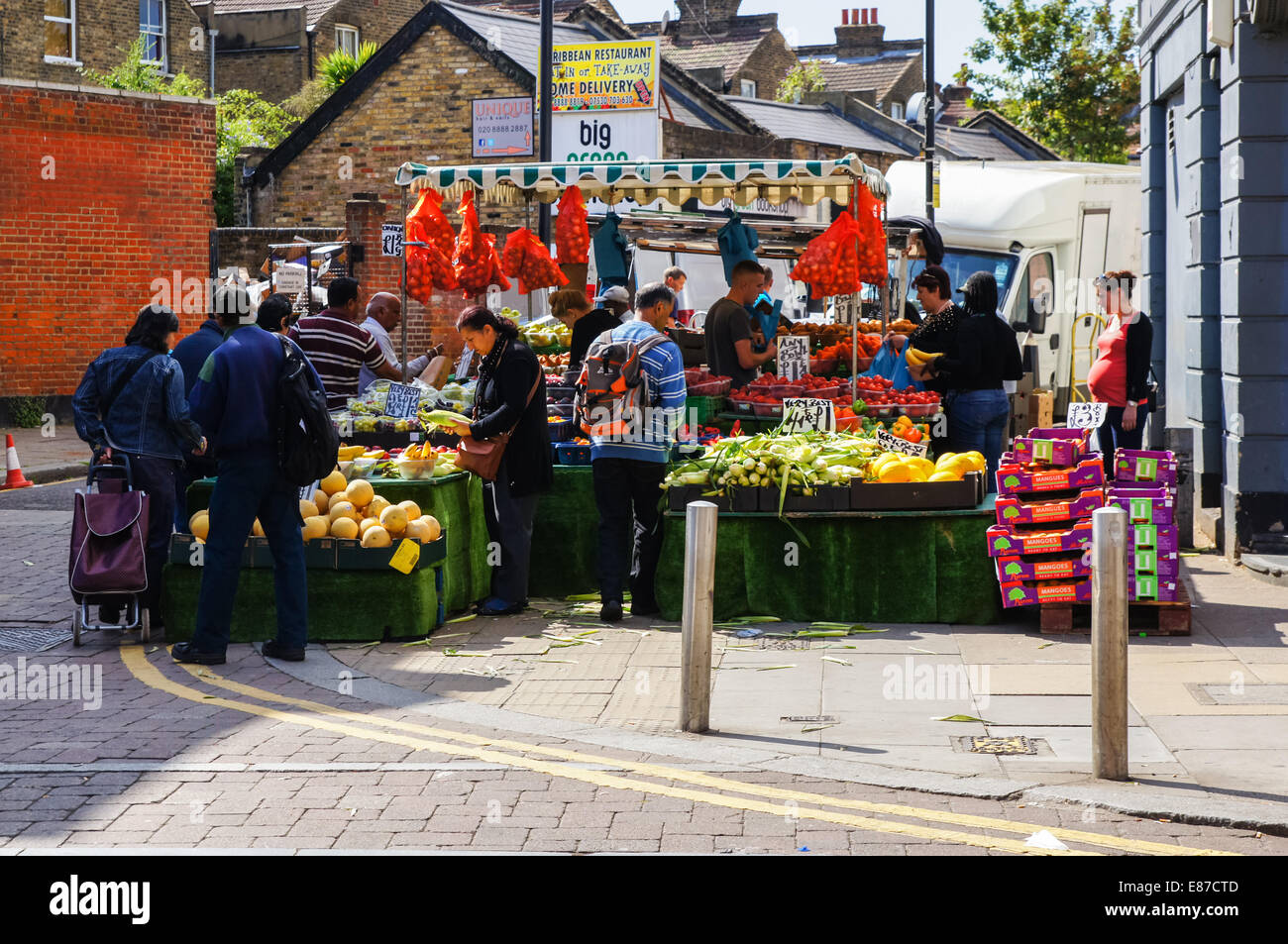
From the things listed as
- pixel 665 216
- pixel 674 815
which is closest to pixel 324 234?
pixel 665 216

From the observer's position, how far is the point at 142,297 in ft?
75.7

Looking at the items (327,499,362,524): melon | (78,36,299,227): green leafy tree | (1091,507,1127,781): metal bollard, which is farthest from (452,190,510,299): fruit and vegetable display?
(78,36,299,227): green leafy tree

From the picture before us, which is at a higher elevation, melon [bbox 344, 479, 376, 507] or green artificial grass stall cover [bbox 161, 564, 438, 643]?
melon [bbox 344, 479, 376, 507]

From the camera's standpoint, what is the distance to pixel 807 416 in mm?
10547

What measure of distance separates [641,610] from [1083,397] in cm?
1156

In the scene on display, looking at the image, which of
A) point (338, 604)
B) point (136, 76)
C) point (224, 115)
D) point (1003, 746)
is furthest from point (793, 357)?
point (224, 115)

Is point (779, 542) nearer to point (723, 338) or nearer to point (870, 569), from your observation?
point (870, 569)

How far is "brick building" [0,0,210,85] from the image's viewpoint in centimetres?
3347

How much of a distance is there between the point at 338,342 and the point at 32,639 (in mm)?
3130

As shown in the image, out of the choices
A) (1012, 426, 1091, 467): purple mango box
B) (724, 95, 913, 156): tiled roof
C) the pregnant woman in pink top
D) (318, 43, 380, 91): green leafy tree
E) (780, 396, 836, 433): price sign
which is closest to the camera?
(1012, 426, 1091, 467): purple mango box

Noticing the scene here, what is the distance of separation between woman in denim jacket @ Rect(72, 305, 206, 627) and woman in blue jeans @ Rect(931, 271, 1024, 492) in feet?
17.8

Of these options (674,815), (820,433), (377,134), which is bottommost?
(674,815)

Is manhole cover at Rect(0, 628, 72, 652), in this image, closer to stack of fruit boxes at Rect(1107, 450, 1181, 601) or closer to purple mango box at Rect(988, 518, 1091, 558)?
purple mango box at Rect(988, 518, 1091, 558)

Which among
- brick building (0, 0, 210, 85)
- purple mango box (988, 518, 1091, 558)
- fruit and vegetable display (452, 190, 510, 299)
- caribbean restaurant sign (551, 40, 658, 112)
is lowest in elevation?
purple mango box (988, 518, 1091, 558)
